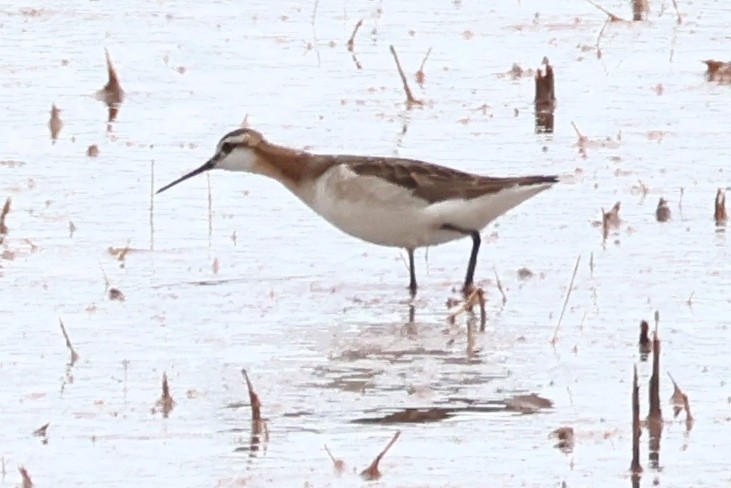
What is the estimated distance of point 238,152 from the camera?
1244 centimetres

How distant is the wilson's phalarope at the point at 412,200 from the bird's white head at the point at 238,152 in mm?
733

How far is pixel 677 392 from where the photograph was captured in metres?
8.96

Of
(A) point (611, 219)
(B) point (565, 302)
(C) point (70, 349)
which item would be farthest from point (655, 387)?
(A) point (611, 219)

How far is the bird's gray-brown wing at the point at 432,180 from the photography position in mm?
11453

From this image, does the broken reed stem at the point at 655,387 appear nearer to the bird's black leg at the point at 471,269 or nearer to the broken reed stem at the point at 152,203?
the bird's black leg at the point at 471,269

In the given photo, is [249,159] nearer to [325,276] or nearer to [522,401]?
[325,276]

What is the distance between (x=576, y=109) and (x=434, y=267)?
12.4ft

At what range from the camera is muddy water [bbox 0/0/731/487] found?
28.5 feet

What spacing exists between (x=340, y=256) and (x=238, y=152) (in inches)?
33.3

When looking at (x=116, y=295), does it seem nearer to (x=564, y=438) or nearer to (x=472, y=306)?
(x=472, y=306)

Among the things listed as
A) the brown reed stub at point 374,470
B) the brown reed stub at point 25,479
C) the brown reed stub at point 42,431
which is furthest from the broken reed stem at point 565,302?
the brown reed stub at point 25,479

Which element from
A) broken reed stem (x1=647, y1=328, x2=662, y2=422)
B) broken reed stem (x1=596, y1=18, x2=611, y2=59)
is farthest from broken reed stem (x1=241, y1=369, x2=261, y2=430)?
broken reed stem (x1=596, y1=18, x2=611, y2=59)

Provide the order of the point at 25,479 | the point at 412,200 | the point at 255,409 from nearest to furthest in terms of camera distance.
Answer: the point at 25,479 < the point at 255,409 < the point at 412,200

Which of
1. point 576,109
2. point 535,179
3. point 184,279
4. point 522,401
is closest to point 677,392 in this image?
point 522,401
